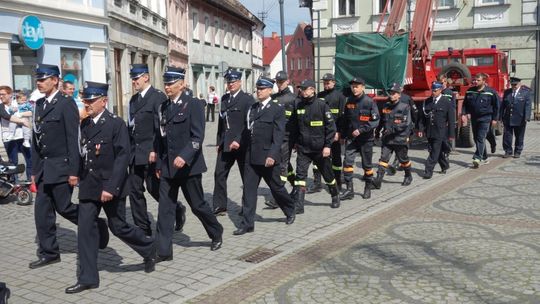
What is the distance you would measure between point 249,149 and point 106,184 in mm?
2275

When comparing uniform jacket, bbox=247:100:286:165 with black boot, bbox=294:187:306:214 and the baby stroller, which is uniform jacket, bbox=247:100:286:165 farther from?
the baby stroller

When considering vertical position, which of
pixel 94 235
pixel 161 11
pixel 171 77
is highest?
pixel 161 11

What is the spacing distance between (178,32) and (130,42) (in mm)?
9314

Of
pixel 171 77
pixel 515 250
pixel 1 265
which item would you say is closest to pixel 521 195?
pixel 515 250

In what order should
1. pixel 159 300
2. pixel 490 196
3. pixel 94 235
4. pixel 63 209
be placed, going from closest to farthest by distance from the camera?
pixel 159 300 < pixel 94 235 < pixel 63 209 < pixel 490 196

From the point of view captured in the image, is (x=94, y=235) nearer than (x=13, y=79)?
Yes

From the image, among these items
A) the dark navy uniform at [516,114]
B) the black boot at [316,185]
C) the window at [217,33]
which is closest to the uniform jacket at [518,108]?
the dark navy uniform at [516,114]

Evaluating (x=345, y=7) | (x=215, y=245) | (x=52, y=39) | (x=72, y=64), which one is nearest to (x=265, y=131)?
(x=215, y=245)

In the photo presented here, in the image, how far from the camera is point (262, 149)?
6738 millimetres

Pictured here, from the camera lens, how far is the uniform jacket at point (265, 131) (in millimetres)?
6734

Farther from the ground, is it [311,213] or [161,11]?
[161,11]

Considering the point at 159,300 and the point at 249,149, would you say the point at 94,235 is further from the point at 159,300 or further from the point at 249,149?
the point at 249,149

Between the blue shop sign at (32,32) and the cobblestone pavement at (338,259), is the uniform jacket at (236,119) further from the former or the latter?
the blue shop sign at (32,32)

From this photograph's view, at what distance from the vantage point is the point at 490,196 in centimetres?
865
